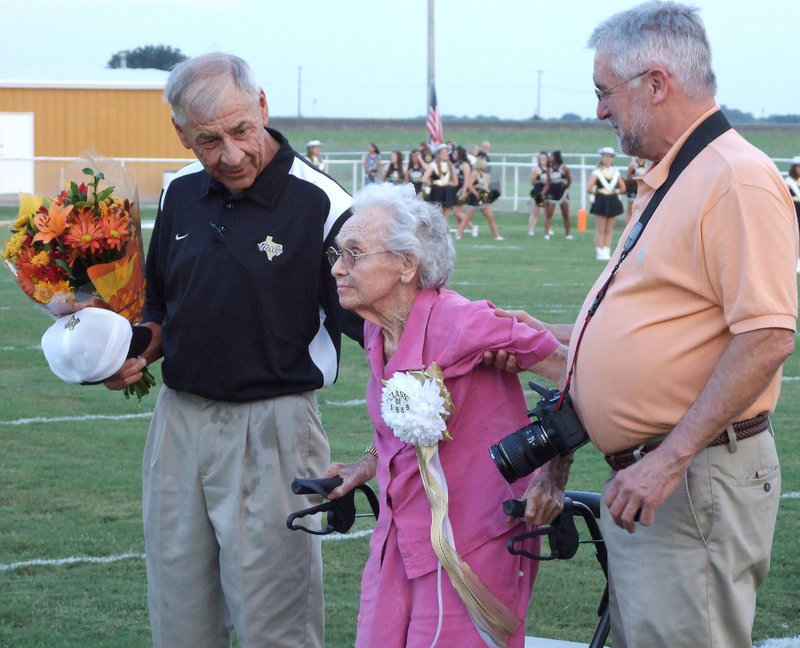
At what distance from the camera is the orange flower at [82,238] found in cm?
387

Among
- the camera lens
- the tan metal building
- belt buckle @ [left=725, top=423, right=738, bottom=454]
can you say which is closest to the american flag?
the tan metal building

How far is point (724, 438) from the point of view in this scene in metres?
3.23

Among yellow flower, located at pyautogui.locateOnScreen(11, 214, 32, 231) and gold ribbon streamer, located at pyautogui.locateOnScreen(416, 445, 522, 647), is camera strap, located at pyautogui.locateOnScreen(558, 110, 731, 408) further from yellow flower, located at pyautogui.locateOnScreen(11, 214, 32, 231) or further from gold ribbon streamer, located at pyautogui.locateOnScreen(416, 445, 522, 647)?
yellow flower, located at pyautogui.locateOnScreen(11, 214, 32, 231)

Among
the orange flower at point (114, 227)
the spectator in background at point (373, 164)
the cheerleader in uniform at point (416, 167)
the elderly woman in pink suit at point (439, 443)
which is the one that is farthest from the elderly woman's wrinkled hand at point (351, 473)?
the spectator in background at point (373, 164)

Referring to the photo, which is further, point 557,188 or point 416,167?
point 416,167

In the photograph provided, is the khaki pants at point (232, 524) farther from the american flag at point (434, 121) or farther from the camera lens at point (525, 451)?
the american flag at point (434, 121)

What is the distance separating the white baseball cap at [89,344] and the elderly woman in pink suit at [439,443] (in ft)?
2.39

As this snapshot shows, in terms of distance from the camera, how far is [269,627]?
12.8 ft

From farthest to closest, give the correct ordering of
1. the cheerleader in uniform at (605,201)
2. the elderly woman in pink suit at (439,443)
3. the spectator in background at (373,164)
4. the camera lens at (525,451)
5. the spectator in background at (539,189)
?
the spectator in background at (373,164) < the spectator in background at (539,189) < the cheerleader in uniform at (605,201) < the elderly woman in pink suit at (439,443) < the camera lens at (525,451)

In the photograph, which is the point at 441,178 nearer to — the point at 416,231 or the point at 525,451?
the point at 416,231

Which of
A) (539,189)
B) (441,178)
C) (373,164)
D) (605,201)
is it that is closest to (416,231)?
(605,201)

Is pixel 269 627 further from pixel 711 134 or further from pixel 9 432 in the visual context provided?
pixel 9 432

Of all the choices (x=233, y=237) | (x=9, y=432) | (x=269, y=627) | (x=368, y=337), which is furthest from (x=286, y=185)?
(x=9, y=432)

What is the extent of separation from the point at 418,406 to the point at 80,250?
1199mm
